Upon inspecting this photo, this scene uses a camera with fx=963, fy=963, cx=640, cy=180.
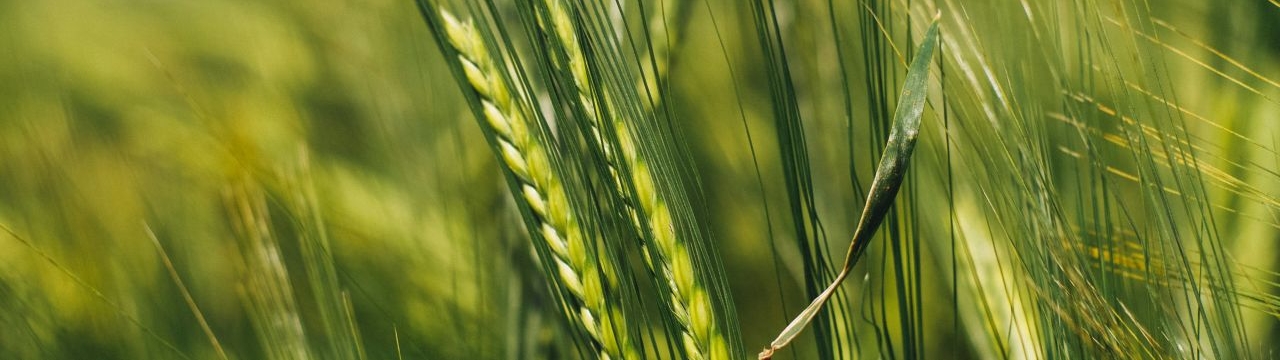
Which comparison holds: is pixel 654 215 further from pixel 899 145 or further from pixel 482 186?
pixel 482 186

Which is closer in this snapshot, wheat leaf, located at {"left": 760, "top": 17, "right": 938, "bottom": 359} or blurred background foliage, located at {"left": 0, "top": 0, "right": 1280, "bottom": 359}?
wheat leaf, located at {"left": 760, "top": 17, "right": 938, "bottom": 359}

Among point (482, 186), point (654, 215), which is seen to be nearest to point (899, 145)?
point (654, 215)

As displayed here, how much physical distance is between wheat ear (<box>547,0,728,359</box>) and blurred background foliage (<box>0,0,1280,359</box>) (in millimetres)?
74

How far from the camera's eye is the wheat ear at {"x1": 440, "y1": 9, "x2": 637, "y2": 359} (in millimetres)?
188

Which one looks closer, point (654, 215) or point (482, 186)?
point (654, 215)

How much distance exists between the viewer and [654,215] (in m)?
0.19

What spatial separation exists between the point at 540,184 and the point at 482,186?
18cm

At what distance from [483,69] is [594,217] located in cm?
4

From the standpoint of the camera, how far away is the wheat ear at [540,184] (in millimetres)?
188

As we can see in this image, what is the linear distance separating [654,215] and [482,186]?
191mm

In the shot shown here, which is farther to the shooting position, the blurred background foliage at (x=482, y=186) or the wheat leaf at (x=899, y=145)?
the blurred background foliage at (x=482, y=186)

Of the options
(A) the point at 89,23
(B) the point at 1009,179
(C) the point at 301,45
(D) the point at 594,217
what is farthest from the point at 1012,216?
(A) the point at 89,23

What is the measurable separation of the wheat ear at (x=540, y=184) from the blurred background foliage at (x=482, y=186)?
0.27 feet

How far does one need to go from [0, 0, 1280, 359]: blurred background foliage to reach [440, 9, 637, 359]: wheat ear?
82 mm
